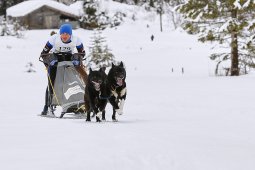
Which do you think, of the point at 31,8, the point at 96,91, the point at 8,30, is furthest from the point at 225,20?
the point at 31,8

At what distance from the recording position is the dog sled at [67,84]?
9203mm

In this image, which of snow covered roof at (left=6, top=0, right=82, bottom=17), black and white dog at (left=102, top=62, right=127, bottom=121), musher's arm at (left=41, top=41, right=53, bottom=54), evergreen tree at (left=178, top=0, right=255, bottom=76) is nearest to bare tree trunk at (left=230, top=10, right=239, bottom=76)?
evergreen tree at (left=178, top=0, right=255, bottom=76)

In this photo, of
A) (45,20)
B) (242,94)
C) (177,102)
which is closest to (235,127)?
(177,102)

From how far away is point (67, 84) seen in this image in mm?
9367

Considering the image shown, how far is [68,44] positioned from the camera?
9.31 metres

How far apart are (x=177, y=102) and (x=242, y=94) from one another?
9.27ft

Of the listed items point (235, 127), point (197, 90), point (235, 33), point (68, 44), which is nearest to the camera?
point (235, 127)

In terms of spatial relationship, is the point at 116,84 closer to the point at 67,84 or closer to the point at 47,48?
the point at 67,84

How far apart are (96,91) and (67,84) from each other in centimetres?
130

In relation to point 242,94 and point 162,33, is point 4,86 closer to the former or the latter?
point 242,94

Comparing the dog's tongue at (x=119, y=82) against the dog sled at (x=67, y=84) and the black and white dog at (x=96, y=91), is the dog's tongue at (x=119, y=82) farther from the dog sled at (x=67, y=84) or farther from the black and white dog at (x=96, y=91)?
the dog sled at (x=67, y=84)

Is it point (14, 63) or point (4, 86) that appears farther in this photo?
point (14, 63)

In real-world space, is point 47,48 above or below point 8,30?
below

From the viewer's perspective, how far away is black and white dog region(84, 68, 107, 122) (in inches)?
316
